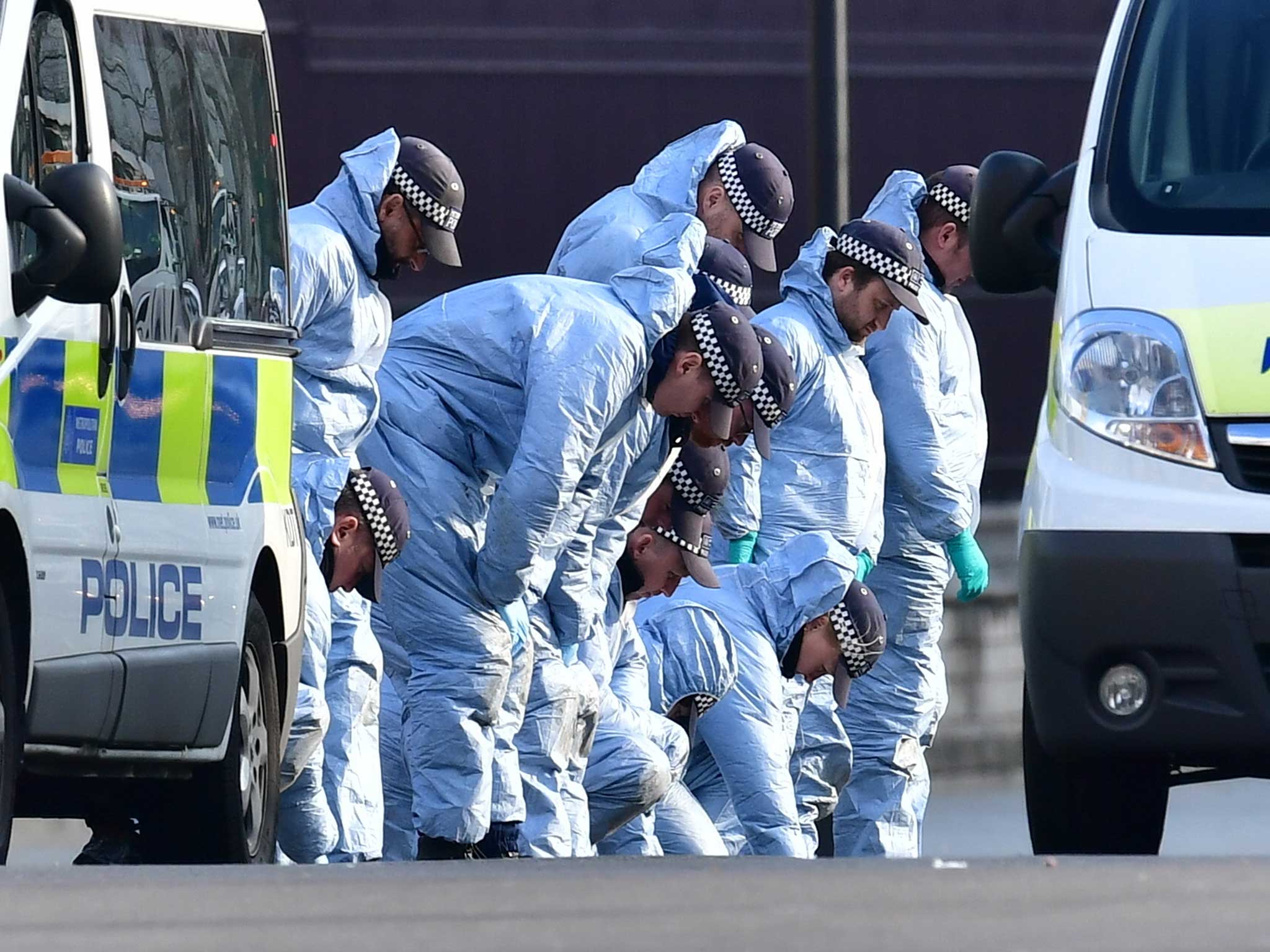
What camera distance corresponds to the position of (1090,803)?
7.20 meters

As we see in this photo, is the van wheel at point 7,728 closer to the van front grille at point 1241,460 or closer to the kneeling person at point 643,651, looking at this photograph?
the van front grille at point 1241,460

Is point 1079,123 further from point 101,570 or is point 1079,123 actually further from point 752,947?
point 752,947

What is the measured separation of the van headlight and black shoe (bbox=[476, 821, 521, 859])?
2904mm

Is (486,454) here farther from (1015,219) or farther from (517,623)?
(1015,219)

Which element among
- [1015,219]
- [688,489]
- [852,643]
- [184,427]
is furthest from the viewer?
[852,643]

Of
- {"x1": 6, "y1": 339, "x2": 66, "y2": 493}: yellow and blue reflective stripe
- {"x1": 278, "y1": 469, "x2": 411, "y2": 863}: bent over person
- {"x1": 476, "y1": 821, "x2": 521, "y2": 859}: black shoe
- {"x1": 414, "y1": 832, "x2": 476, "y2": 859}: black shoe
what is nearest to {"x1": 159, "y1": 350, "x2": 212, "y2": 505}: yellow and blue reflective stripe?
{"x1": 6, "y1": 339, "x2": 66, "y2": 493}: yellow and blue reflective stripe

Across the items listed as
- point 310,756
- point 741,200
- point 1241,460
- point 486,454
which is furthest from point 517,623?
point 1241,460

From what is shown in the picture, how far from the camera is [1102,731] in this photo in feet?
22.2

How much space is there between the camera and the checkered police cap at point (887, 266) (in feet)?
39.3

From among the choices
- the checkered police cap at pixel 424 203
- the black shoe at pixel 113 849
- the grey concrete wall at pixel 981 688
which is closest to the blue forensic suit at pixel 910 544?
the grey concrete wall at pixel 981 688

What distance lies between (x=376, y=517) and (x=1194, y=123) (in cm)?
272

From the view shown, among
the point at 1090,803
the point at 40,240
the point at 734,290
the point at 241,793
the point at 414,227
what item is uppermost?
the point at 40,240

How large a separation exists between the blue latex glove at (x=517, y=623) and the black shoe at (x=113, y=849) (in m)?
1.24

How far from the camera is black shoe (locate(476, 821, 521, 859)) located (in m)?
9.38
